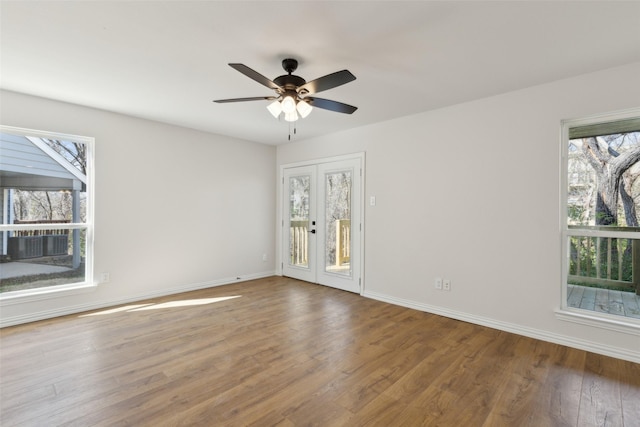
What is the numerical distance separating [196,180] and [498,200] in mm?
4127

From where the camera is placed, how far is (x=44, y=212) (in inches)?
136

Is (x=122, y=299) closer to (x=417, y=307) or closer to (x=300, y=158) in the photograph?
(x=300, y=158)

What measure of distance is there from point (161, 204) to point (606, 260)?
17.1 feet

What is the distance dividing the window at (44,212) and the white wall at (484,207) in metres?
3.69

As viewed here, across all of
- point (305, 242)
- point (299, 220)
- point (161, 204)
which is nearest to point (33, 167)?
point (161, 204)

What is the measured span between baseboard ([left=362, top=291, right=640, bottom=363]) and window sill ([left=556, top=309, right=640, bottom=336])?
0.55 ft

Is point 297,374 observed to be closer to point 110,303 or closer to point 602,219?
point 110,303

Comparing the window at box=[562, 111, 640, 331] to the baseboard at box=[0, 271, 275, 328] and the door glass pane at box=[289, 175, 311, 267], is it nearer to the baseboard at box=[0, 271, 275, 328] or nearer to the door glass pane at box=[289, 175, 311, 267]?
the door glass pane at box=[289, 175, 311, 267]

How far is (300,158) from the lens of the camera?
17.4 ft

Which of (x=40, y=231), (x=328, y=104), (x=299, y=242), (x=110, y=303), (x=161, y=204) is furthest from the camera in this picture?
(x=299, y=242)

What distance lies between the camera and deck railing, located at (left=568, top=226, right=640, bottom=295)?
8.76 ft

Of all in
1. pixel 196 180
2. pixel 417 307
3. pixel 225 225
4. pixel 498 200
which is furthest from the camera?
pixel 225 225

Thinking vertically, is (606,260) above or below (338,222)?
below

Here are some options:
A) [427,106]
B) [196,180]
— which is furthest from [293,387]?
[196,180]
